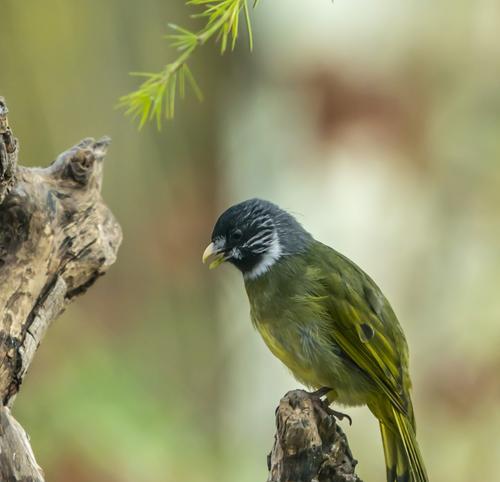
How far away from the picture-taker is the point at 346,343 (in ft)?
13.8

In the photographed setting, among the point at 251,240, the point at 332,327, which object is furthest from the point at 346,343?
the point at 251,240

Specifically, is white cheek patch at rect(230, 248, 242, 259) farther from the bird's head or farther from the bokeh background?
the bokeh background

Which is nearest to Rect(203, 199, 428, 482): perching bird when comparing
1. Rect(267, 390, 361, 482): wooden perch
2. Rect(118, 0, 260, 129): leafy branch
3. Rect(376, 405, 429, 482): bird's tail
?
Rect(376, 405, 429, 482): bird's tail

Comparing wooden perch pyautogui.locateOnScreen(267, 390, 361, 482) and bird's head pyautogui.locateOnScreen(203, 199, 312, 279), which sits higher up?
bird's head pyautogui.locateOnScreen(203, 199, 312, 279)

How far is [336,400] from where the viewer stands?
428 cm

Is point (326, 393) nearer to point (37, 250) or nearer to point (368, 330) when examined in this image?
point (368, 330)

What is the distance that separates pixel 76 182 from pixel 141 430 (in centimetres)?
347

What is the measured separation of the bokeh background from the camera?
23.0ft

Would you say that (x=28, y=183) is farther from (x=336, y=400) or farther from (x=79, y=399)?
(x=79, y=399)

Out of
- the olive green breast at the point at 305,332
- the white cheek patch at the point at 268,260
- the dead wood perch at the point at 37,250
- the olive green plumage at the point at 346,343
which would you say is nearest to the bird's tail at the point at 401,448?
the olive green plumage at the point at 346,343

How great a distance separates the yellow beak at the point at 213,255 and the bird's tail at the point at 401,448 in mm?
973

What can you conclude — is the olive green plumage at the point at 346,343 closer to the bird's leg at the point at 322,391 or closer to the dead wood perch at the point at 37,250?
the bird's leg at the point at 322,391

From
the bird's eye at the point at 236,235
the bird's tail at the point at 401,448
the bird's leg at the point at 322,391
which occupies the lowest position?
the bird's tail at the point at 401,448

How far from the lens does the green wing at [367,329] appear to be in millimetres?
4152
